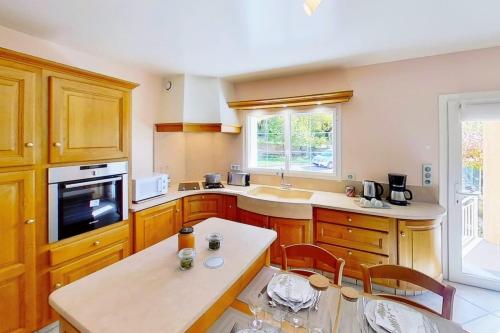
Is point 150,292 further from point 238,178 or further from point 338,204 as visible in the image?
point 238,178

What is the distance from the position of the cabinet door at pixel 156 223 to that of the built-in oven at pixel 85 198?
212 mm

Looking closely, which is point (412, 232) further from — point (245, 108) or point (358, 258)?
point (245, 108)

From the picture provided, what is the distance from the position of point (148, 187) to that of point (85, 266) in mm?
914

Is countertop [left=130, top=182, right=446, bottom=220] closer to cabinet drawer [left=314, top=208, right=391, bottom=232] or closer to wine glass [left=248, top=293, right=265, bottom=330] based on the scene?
cabinet drawer [left=314, top=208, right=391, bottom=232]

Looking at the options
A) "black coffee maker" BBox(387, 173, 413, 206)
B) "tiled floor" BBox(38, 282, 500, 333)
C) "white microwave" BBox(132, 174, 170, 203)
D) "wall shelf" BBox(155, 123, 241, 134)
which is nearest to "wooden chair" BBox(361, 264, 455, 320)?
"tiled floor" BBox(38, 282, 500, 333)

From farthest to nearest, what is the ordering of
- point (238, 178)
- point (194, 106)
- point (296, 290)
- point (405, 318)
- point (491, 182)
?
point (238, 178) → point (194, 106) → point (491, 182) → point (296, 290) → point (405, 318)

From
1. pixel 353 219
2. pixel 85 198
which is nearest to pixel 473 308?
pixel 353 219

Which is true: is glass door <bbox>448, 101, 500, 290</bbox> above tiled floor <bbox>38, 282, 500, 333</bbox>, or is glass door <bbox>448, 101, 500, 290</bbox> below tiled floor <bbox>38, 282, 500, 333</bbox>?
above

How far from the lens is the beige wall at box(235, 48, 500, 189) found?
238 centimetres

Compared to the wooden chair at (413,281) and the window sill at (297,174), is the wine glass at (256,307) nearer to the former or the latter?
the wooden chair at (413,281)

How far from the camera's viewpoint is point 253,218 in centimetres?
286

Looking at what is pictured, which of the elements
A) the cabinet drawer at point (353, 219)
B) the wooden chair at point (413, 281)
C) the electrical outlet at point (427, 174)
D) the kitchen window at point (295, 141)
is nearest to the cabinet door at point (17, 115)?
the wooden chair at point (413, 281)

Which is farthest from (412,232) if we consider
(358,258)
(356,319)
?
(356,319)

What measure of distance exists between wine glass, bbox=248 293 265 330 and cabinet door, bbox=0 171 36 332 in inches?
64.8
